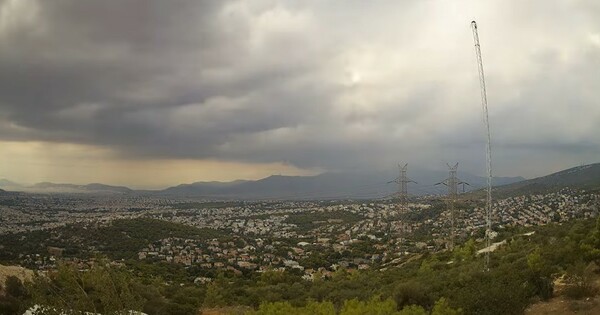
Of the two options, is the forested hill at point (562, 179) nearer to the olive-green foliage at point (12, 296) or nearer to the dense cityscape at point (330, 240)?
the dense cityscape at point (330, 240)

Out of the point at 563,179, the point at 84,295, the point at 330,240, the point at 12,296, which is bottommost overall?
the point at 330,240

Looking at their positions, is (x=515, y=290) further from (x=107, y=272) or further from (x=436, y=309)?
(x=107, y=272)

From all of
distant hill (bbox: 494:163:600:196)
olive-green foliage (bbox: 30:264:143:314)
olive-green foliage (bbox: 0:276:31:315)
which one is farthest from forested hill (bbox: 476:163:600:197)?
A: olive-green foliage (bbox: 30:264:143:314)

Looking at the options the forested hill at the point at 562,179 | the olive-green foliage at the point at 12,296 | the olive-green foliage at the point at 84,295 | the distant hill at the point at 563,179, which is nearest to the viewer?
the olive-green foliage at the point at 84,295

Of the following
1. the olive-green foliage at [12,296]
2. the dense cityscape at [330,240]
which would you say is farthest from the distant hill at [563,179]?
the olive-green foliage at [12,296]

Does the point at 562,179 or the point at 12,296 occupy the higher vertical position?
the point at 562,179

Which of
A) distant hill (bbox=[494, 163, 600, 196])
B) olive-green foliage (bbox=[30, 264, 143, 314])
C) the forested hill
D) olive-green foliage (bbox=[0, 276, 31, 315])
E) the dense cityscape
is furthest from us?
distant hill (bbox=[494, 163, 600, 196])

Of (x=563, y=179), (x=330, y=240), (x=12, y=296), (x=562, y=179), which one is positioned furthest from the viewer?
(x=562, y=179)

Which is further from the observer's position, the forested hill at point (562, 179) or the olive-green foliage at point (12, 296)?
the forested hill at point (562, 179)

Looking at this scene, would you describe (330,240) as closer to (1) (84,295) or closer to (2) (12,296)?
(2) (12,296)

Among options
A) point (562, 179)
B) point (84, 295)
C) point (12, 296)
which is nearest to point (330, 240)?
point (12, 296)

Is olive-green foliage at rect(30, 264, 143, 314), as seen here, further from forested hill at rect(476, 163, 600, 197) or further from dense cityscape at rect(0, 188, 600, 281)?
forested hill at rect(476, 163, 600, 197)

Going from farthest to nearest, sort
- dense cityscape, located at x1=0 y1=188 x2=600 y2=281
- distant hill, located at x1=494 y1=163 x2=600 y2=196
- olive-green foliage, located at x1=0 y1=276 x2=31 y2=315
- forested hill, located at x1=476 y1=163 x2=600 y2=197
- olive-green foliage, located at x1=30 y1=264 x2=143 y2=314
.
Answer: distant hill, located at x1=494 y1=163 x2=600 y2=196 → forested hill, located at x1=476 y1=163 x2=600 y2=197 → dense cityscape, located at x1=0 y1=188 x2=600 y2=281 → olive-green foliage, located at x1=0 y1=276 x2=31 y2=315 → olive-green foliage, located at x1=30 y1=264 x2=143 y2=314

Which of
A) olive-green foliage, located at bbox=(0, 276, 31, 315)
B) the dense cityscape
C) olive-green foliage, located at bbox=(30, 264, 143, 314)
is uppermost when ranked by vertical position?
olive-green foliage, located at bbox=(30, 264, 143, 314)
